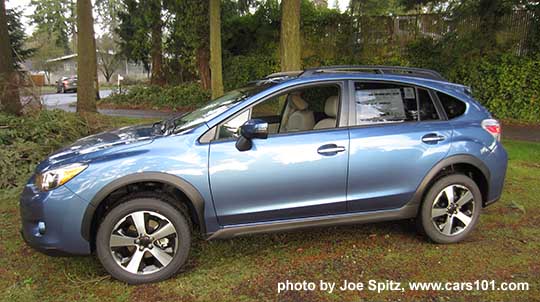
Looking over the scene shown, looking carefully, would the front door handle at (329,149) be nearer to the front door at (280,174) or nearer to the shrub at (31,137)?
the front door at (280,174)

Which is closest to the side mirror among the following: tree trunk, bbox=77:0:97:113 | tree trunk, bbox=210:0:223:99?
tree trunk, bbox=77:0:97:113

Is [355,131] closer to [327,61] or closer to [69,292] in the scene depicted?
[69,292]

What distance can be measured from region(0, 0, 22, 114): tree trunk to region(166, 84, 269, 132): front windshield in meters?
4.93

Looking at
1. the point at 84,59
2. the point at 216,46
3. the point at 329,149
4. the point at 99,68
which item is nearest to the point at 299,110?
the point at 329,149

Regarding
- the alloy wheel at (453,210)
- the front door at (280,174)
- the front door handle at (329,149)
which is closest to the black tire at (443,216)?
the alloy wheel at (453,210)

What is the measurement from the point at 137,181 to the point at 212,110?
103 cm

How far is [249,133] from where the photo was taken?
3115 millimetres

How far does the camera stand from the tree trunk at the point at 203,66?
17.1 meters

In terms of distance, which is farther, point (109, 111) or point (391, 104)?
point (109, 111)

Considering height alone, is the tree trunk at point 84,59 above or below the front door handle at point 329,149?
above

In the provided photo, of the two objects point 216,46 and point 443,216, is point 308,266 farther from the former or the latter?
point 216,46

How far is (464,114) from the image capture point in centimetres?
382

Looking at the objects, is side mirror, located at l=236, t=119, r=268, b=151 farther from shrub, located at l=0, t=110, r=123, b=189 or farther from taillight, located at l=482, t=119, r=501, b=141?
shrub, located at l=0, t=110, r=123, b=189

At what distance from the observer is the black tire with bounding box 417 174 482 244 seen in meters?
3.68
